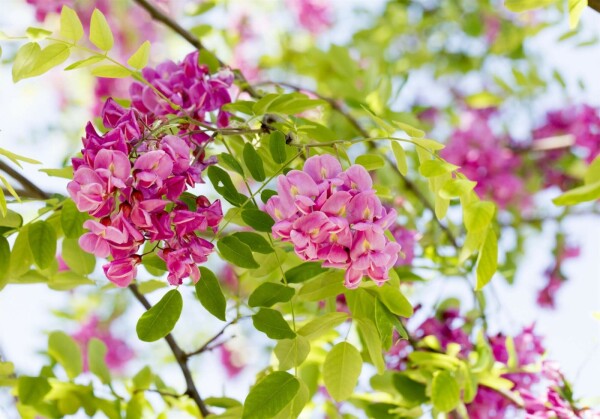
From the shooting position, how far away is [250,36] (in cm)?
276

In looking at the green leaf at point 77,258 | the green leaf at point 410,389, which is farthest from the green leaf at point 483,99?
the green leaf at point 77,258

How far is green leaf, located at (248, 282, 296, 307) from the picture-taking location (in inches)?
34.0

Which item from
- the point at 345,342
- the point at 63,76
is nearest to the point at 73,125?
the point at 63,76

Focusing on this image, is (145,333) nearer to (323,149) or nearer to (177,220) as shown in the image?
(177,220)

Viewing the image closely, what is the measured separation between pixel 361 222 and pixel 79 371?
699 millimetres

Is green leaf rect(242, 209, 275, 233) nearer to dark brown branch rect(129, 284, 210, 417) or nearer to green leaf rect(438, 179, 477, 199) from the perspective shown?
green leaf rect(438, 179, 477, 199)

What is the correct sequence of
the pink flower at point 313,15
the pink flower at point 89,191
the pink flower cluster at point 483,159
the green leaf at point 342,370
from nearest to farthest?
the pink flower at point 89,191
the green leaf at point 342,370
the pink flower cluster at point 483,159
the pink flower at point 313,15

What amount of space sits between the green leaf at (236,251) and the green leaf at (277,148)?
0.32ft

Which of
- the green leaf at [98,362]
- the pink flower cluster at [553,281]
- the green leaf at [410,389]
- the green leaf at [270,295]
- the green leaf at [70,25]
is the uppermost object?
the green leaf at [70,25]

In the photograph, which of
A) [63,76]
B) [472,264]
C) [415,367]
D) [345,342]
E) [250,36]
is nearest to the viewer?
[345,342]

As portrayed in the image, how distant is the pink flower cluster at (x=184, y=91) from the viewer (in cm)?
94

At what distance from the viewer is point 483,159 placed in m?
2.21

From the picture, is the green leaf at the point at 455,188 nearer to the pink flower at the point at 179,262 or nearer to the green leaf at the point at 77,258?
the pink flower at the point at 179,262

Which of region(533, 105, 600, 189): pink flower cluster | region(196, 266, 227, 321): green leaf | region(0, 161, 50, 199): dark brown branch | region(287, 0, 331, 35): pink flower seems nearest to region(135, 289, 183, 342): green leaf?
Result: region(196, 266, 227, 321): green leaf
